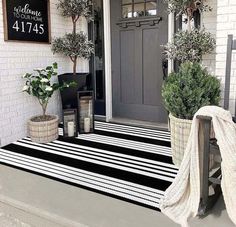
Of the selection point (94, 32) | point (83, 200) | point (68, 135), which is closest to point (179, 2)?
point (94, 32)

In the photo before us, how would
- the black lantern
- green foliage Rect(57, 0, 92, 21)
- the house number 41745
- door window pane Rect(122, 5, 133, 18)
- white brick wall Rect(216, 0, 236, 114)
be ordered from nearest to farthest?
white brick wall Rect(216, 0, 236, 114)
the house number 41745
the black lantern
green foliage Rect(57, 0, 92, 21)
door window pane Rect(122, 5, 133, 18)

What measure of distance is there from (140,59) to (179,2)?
123cm

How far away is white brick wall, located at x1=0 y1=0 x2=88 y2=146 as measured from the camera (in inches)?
133

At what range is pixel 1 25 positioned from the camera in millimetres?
3285

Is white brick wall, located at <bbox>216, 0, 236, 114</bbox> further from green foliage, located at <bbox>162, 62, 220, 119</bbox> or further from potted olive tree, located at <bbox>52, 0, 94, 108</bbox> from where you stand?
potted olive tree, located at <bbox>52, 0, 94, 108</bbox>

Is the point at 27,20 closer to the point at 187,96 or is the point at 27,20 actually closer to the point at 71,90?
the point at 71,90

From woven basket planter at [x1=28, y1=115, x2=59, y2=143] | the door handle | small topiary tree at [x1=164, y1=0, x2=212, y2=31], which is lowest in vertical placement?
woven basket planter at [x1=28, y1=115, x2=59, y2=143]

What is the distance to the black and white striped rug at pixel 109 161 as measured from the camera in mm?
2262

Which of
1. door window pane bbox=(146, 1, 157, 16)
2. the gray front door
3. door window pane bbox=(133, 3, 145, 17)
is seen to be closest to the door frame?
the gray front door

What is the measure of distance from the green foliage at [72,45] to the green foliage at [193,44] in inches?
55.9

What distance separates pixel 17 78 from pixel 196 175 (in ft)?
8.82

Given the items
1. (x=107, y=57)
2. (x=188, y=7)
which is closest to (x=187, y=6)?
(x=188, y=7)

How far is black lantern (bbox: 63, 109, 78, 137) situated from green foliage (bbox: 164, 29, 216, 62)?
1.52 meters

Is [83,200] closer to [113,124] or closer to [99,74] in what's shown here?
[113,124]
